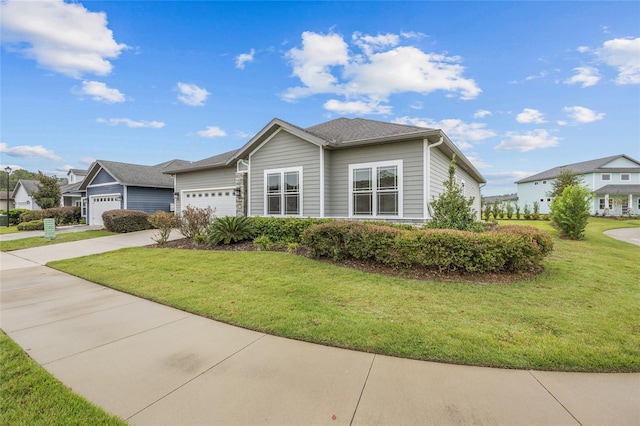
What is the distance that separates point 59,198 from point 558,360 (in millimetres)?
36165

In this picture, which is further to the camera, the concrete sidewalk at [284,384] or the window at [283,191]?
the window at [283,191]

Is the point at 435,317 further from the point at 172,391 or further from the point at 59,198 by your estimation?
the point at 59,198

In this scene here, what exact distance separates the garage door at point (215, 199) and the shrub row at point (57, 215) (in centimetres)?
1409

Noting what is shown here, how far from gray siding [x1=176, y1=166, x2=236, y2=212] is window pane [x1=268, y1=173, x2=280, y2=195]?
4092mm

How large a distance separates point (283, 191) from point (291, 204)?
643 mm

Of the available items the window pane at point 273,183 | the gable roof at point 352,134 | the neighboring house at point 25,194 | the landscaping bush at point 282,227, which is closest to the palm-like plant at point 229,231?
the landscaping bush at point 282,227

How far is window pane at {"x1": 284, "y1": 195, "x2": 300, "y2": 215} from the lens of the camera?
10.9 metres

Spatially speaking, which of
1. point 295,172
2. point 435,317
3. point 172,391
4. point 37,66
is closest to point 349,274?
point 435,317

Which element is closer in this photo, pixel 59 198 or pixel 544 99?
pixel 544 99

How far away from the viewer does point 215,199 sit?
15508mm

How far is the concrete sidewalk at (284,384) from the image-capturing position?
215 cm

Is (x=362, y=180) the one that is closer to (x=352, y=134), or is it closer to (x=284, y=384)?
(x=352, y=134)

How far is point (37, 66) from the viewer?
1039cm

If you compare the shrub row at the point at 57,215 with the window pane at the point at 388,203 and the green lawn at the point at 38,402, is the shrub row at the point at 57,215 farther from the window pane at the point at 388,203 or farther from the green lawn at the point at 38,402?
the green lawn at the point at 38,402
